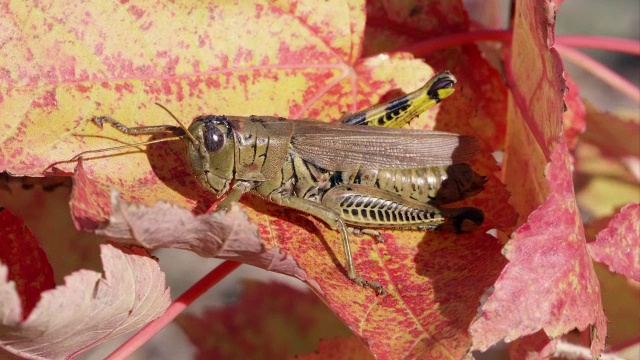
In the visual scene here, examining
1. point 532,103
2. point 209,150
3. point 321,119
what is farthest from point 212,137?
point 532,103

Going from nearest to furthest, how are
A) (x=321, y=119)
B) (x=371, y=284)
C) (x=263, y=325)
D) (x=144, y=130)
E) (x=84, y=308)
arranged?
(x=84, y=308)
(x=371, y=284)
(x=144, y=130)
(x=321, y=119)
(x=263, y=325)

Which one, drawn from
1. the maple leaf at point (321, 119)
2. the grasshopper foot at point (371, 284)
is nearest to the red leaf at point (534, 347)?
the maple leaf at point (321, 119)

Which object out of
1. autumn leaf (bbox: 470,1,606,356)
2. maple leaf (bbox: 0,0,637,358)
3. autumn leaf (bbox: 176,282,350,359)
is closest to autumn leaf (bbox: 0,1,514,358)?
maple leaf (bbox: 0,0,637,358)

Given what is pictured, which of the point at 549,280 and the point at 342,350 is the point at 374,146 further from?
the point at 549,280

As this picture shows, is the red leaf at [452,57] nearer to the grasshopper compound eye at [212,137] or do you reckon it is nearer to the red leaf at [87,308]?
the grasshopper compound eye at [212,137]

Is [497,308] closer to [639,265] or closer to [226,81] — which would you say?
[639,265]
